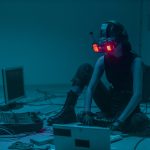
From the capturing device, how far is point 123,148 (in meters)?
2.73

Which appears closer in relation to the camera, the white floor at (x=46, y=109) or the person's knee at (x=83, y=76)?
the white floor at (x=46, y=109)

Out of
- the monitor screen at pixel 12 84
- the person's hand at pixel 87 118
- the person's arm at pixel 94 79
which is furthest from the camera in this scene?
the monitor screen at pixel 12 84

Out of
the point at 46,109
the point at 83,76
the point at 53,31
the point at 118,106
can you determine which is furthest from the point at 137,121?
the point at 53,31

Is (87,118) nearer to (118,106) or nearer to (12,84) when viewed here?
(118,106)

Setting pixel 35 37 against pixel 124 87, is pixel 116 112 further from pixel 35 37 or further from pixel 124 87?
pixel 35 37

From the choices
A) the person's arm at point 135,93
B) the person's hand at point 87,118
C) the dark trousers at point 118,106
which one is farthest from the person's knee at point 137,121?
the person's hand at point 87,118

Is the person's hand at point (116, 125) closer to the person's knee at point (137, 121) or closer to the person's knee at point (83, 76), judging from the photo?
the person's knee at point (137, 121)

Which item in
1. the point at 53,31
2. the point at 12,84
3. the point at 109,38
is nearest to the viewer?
the point at 109,38

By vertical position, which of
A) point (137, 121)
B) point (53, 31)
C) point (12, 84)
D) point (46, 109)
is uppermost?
point (53, 31)

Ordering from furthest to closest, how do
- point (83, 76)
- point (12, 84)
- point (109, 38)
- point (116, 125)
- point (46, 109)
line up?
1. point (46, 109)
2. point (12, 84)
3. point (83, 76)
4. point (109, 38)
5. point (116, 125)

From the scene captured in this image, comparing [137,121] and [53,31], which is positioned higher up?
[53,31]

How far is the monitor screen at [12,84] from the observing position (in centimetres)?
398

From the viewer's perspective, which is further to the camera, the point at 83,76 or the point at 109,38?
the point at 83,76

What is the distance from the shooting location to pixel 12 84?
163 inches
